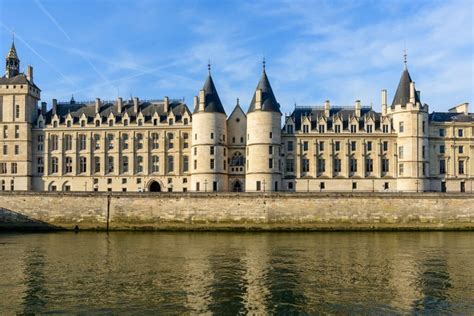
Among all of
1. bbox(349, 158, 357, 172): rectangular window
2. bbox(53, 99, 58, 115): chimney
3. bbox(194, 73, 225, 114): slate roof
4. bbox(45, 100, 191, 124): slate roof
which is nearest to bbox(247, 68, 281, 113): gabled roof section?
bbox(194, 73, 225, 114): slate roof

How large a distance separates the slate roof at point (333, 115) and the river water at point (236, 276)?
86.6 feet

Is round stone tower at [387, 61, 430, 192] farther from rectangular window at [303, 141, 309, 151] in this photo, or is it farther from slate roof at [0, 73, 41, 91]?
slate roof at [0, 73, 41, 91]

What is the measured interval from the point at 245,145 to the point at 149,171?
42.9 ft

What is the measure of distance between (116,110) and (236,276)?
46.9 metres

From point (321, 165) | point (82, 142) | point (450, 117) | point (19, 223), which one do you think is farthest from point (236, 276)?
point (450, 117)

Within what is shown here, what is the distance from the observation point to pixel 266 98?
61.9 metres

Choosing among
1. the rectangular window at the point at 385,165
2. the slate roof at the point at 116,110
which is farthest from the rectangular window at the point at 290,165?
the slate roof at the point at 116,110

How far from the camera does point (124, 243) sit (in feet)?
131

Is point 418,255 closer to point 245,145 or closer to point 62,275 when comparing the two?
point 62,275

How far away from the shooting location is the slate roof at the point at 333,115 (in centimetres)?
6469

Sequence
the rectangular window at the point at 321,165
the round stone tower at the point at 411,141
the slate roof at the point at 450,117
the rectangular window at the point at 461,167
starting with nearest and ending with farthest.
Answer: the round stone tower at the point at 411,141 → the rectangular window at the point at 321,165 → the rectangular window at the point at 461,167 → the slate roof at the point at 450,117

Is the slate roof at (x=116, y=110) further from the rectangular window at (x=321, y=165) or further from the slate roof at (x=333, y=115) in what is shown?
the rectangular window at (x=321, y=165)

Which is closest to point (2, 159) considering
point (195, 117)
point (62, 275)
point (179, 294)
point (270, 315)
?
point (195, 117)

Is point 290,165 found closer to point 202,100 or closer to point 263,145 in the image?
point 263,145
